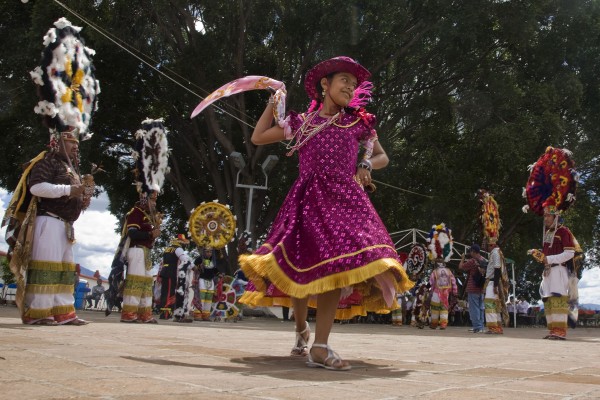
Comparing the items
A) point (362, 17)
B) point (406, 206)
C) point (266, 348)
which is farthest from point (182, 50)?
point (266, 348)

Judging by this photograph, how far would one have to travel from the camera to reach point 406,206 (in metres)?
23.0

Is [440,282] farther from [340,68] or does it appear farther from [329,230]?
[329,230]

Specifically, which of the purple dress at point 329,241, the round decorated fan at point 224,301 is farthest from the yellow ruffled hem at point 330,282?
the round decorated fan at point 224,301

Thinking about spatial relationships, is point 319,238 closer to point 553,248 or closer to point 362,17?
point 553,248

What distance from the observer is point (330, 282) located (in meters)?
3.87

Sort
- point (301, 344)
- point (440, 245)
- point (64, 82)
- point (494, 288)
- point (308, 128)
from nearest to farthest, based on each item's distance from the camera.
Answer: point (308, 128), point (301, 344), point (64, 82), point (494, 288), point (440, 245)

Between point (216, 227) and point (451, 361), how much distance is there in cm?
963

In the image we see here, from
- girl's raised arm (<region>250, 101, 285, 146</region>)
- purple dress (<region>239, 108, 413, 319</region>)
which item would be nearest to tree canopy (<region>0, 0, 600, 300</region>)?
girl's raised arm (<region>250, 101, 285, 146</region>)

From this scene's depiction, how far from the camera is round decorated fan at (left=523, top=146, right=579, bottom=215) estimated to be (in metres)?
10.2

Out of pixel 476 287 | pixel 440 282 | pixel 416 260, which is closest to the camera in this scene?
pixel 476 287

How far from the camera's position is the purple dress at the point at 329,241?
12.8ft

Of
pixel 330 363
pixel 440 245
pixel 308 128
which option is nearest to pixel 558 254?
pixel 440 245

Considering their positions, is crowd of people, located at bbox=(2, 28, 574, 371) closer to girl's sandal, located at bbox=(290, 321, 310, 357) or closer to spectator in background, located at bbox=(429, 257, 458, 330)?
girl's sandal, located at bbox=(290, 321, 310, 357)

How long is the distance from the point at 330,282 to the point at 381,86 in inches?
691
